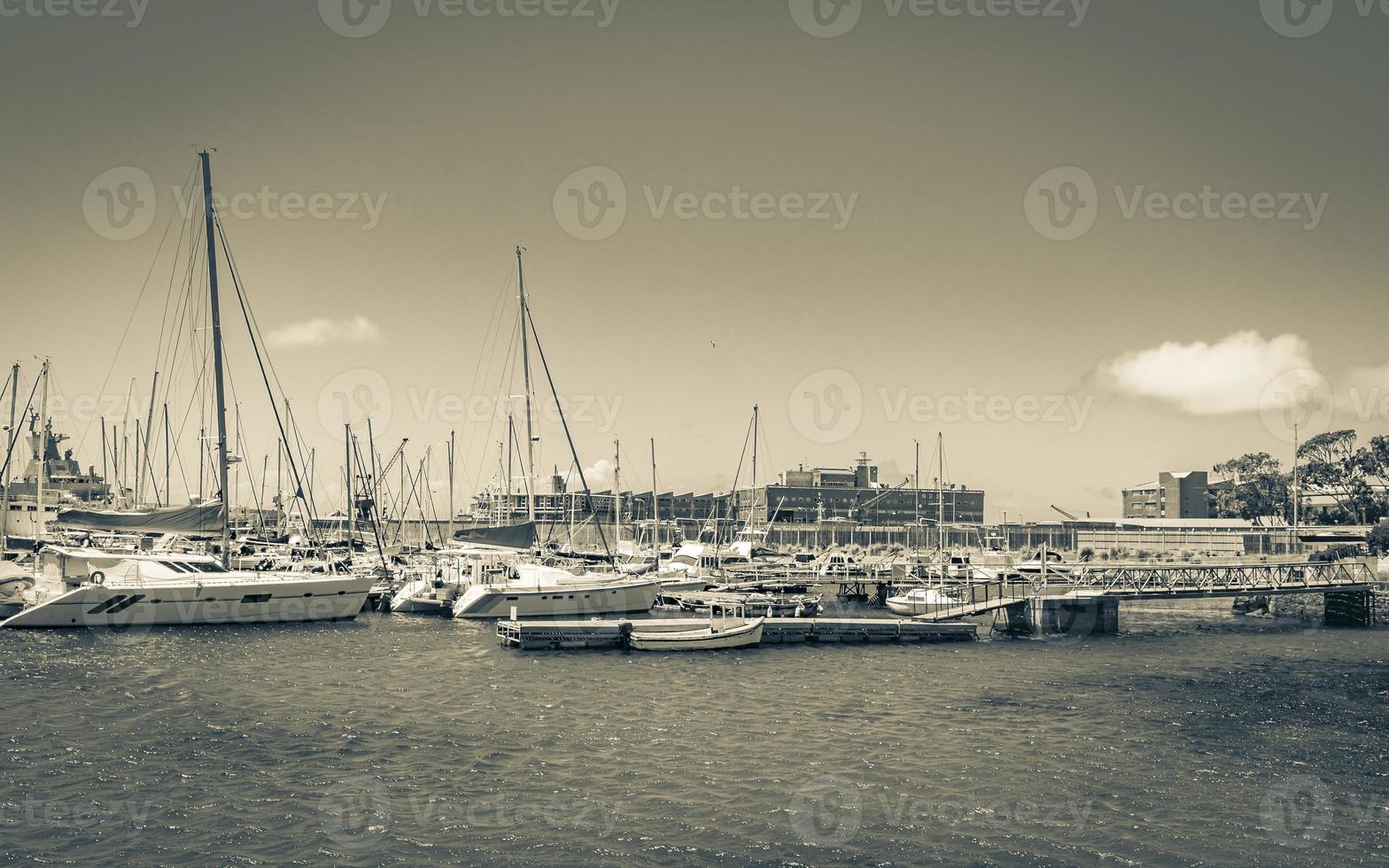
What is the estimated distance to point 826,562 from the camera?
335 ft

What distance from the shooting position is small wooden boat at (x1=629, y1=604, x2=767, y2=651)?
5059 centimetres

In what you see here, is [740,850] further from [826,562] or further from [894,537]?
[894,537]

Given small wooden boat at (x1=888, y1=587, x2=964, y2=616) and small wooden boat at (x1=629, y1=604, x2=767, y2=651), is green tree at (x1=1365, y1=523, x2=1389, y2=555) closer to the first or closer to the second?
small wooden boat at (x1=888, y1=587, x2=964, y2=616)

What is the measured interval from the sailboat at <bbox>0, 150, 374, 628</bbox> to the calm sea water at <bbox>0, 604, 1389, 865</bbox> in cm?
501

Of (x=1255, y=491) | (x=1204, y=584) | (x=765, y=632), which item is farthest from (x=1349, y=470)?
(x=765, y=632)

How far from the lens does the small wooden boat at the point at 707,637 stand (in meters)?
50.6

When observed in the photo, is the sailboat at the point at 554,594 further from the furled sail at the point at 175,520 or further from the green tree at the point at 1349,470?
the green tree at the point at 1349,470

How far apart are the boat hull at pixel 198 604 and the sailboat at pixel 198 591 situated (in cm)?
5

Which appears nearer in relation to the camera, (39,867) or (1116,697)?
(39,867)

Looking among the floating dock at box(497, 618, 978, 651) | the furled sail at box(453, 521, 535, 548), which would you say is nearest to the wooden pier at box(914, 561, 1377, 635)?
the floating dock at box(497, 618, 978, 651)

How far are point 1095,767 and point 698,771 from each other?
1088 cm

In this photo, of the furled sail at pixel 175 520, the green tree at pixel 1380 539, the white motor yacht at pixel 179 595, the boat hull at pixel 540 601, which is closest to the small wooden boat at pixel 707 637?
the boat hull at pixel 540 601

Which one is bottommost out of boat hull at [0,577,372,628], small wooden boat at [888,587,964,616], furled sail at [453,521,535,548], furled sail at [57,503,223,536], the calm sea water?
small wooden boat at [888,587,964,616]

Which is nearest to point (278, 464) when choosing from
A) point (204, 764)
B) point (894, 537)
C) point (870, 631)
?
point (870, 631)
